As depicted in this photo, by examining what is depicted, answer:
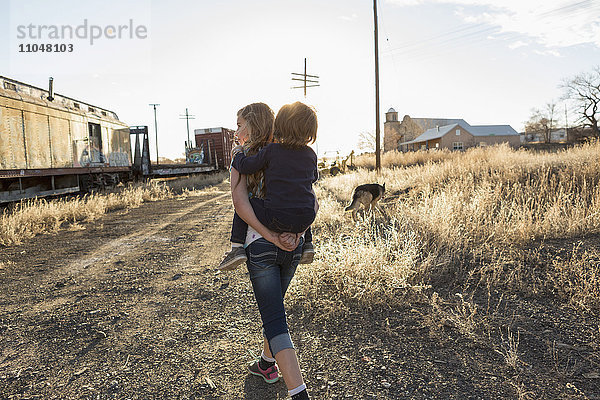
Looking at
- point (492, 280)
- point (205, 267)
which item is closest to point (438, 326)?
point (492, 280)

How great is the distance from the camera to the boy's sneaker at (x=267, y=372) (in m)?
2.43

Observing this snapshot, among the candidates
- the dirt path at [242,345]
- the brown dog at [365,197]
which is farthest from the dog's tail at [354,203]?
the dirt path at [242,345]

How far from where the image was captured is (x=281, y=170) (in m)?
1.91

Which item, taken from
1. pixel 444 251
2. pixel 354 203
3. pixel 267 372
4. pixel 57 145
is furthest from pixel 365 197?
pixel 57 145

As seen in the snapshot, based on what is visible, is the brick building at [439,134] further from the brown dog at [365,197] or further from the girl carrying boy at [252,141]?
the girl carrying boy at [252,141]

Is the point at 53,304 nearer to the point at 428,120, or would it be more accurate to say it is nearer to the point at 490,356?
the point at 490,356

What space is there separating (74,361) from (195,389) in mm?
1088

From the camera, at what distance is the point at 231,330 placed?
10.6 feet

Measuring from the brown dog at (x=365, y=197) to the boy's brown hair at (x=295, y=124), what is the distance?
17.5 feet

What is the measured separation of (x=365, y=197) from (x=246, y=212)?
5.64 metres

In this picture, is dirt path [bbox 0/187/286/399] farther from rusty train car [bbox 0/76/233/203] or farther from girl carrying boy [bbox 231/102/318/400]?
rusty train car [bbox 0/76/233/203]

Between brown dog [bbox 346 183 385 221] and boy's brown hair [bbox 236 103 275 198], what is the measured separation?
17.3ft

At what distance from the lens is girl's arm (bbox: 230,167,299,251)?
1928mm

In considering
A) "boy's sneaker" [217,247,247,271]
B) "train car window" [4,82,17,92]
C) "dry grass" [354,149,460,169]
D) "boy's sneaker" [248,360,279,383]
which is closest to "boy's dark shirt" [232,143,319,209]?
"boy's sneaker" [217,247,247,271]
